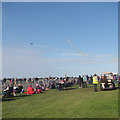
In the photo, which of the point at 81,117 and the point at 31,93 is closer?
the point at 81,117

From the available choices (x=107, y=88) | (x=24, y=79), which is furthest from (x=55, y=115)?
(x=24, y=79)

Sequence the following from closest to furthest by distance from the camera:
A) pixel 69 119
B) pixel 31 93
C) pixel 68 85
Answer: pixel 69 119 < pixel 31 93 < pixel 68 85

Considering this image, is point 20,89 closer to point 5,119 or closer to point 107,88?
point 107,88

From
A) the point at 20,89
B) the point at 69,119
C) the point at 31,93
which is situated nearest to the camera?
the point at 69,119

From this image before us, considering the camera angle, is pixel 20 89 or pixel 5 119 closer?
pixel 5 119

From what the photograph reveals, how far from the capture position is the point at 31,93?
19.4m

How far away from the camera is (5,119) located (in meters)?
7.92

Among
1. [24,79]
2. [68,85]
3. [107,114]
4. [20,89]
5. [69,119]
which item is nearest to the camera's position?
[69,119]

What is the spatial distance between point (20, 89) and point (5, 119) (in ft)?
46.5

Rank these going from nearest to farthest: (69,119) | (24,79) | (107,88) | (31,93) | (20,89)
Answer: (69,119)
(107,88)
(31,93)
(20,89)
(24,79)

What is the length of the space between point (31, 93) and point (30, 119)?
479 inches

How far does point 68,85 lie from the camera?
29391mm

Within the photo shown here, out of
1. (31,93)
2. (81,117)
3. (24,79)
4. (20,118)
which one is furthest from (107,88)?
(24,79)

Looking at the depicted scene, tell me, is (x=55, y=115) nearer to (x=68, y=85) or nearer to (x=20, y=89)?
(x=20, y=89)
